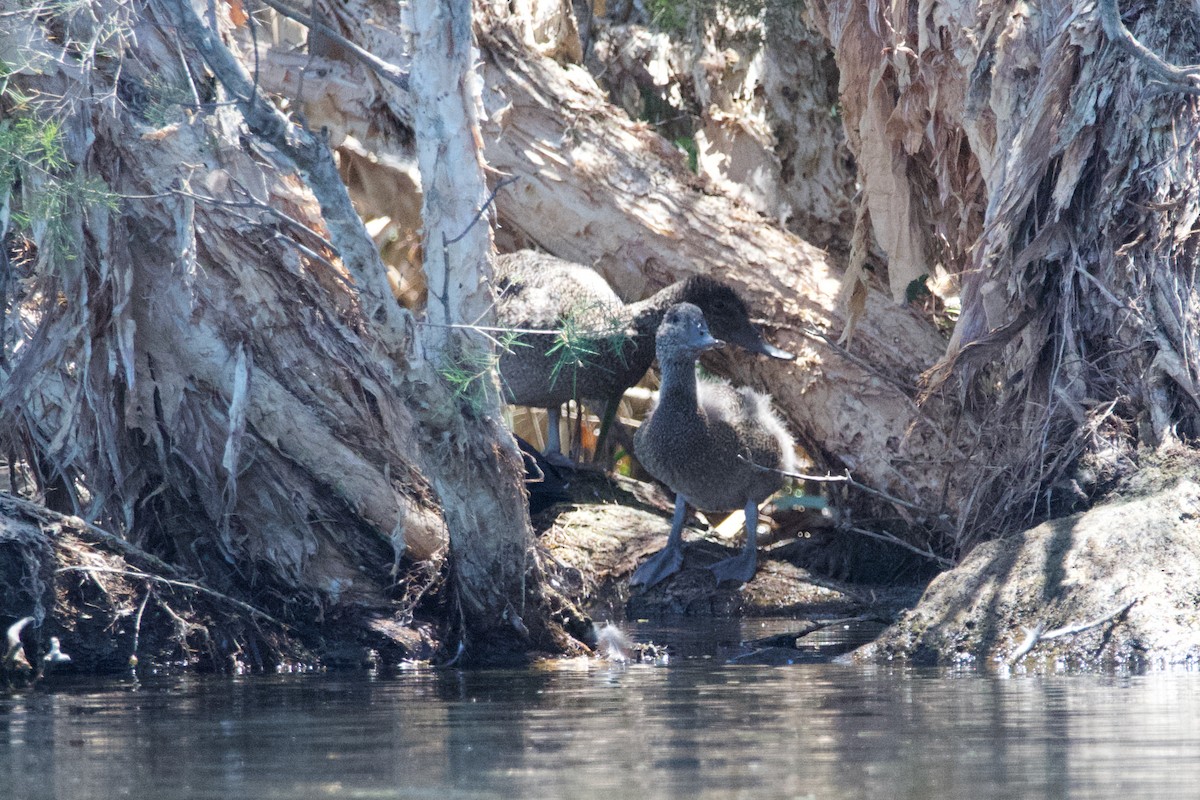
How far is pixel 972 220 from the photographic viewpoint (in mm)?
9242

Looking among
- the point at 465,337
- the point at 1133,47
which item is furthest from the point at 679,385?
the point at 1133,47

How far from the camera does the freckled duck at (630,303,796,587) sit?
923 centimetres

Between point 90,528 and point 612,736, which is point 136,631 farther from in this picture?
point 612,736

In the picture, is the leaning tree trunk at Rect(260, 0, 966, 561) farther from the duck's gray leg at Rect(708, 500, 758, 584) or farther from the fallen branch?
the fallen branch

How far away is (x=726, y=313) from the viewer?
9.98 m

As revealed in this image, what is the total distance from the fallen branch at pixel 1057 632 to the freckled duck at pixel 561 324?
3919mm

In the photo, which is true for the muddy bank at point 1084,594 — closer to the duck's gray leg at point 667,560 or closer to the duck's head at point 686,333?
the duck's head at point 686,333

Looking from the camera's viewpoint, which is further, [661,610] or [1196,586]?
[661,610]

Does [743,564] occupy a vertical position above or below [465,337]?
below

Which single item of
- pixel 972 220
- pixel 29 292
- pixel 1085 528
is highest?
pixel 972 220

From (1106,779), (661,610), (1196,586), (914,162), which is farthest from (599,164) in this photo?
(1106,779)

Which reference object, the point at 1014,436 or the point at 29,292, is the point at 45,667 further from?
the point at 1014,436

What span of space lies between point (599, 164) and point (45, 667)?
552cm

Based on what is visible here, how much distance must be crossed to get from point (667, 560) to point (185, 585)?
3.63 m
